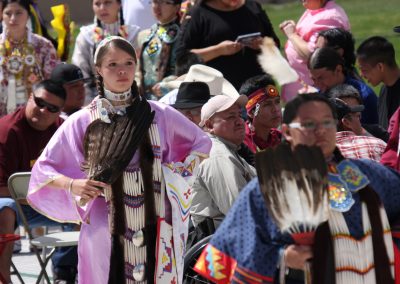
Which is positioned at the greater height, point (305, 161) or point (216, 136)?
point (305, 161)

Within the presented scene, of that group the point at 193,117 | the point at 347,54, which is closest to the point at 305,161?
the point at 193,117

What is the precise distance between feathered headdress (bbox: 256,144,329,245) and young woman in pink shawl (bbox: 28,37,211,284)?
1149 millimetres

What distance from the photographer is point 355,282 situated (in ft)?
14.4

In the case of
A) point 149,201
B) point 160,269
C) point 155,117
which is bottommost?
point 160,269

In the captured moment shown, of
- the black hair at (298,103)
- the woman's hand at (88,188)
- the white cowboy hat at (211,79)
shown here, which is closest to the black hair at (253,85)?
the white cowboy hat at (211,79)

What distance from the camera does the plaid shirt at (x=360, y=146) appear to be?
6500 millimetres

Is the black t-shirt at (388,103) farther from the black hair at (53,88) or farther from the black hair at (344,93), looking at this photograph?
the black hair at (53,88)

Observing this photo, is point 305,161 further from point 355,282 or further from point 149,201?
point 149,201

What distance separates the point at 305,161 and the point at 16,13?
209 inches

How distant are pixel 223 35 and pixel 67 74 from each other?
1.22 m

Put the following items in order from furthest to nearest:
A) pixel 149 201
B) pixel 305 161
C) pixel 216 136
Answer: pixel 216 136, pixel 149 201, pixel 305 161

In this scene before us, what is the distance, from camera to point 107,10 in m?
9.46

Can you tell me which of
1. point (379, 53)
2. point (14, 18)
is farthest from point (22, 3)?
point (379, 53)

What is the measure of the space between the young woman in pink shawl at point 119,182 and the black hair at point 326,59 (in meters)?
2.77
